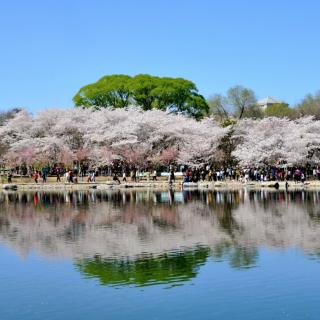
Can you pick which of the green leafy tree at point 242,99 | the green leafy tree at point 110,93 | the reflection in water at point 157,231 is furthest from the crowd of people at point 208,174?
the green leafy tree at point 242,99

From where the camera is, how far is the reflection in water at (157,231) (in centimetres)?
1670

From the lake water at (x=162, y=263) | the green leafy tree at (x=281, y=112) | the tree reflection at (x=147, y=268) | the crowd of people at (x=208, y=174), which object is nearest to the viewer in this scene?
the lake water at (x=162, y=263)

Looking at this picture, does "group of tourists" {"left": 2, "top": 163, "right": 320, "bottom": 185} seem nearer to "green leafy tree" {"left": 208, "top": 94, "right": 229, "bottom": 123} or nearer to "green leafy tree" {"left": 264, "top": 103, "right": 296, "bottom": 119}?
"green leafy tree" {"left": 264, "top": 103, "right": 296, "bottom": 119}

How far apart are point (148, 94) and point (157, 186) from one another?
29.2 meters

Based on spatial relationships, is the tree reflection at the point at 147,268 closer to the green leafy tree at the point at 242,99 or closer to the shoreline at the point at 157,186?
the shoreline at the point at 157,186

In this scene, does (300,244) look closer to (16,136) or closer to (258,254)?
(258,254)

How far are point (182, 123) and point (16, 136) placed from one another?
17526mm

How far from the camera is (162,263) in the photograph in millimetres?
16688

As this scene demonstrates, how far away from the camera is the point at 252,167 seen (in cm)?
5388

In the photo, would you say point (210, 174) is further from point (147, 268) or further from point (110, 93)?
point (147, 268)

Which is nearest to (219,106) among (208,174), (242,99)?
(242,99)

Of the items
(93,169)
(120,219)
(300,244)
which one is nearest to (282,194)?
(120,219)

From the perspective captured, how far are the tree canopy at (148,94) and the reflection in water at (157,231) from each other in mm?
38960

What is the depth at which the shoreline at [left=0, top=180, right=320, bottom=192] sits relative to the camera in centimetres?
4491
